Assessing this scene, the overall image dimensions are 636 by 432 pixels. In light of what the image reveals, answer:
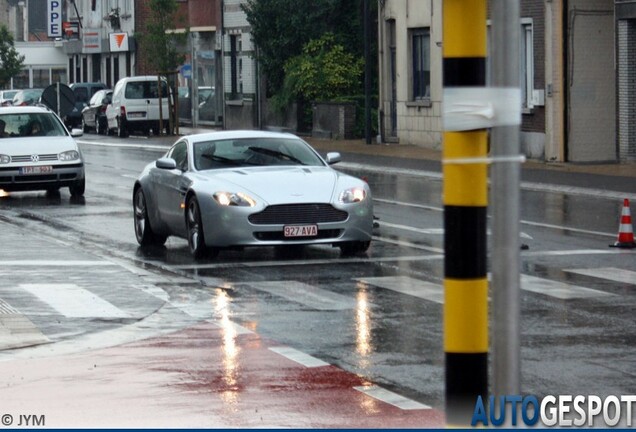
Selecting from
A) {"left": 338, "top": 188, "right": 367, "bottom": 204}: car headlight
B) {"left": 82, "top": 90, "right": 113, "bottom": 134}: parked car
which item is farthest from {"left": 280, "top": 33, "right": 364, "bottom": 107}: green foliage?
{"left": 338, "top": 188, "right": 367, "bottom": 204}: car headlight

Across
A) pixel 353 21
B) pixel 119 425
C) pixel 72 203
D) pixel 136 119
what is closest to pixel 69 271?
pixel 119 425

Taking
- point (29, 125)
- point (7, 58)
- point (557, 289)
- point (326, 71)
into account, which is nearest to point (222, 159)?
point (557, 289)

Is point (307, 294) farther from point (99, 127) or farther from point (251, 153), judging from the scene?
point (99, 127)

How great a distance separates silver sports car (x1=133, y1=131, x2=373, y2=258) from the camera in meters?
16.0

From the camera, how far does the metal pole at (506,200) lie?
167 inches

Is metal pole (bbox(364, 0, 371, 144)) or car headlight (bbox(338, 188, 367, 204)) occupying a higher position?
metal pole (bbox(364, 0, 371, 144))

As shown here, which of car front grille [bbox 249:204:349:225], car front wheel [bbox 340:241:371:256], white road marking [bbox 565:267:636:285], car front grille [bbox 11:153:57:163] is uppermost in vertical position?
car front grille [bbox 11:153:57:163]

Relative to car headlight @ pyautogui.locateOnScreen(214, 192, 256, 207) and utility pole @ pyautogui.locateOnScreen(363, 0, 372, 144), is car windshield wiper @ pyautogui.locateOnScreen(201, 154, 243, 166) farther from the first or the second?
utility pole @ pyautogui.locateOnScreen(363, 0, 372, 144)

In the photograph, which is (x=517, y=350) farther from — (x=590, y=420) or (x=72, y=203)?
(x=72, y=203)

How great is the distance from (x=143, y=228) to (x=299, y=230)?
317 cm

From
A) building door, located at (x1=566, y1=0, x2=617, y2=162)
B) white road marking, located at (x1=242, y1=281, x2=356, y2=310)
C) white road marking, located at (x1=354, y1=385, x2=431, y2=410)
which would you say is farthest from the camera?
building door, located at (x1=566, y1=0, x2=617, y2=162)

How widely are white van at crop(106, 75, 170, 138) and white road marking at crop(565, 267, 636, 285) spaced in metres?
40.3

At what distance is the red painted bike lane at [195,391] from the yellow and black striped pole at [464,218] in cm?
321

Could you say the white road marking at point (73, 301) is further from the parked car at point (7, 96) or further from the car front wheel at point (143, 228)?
the parked car at point (7, 96)
